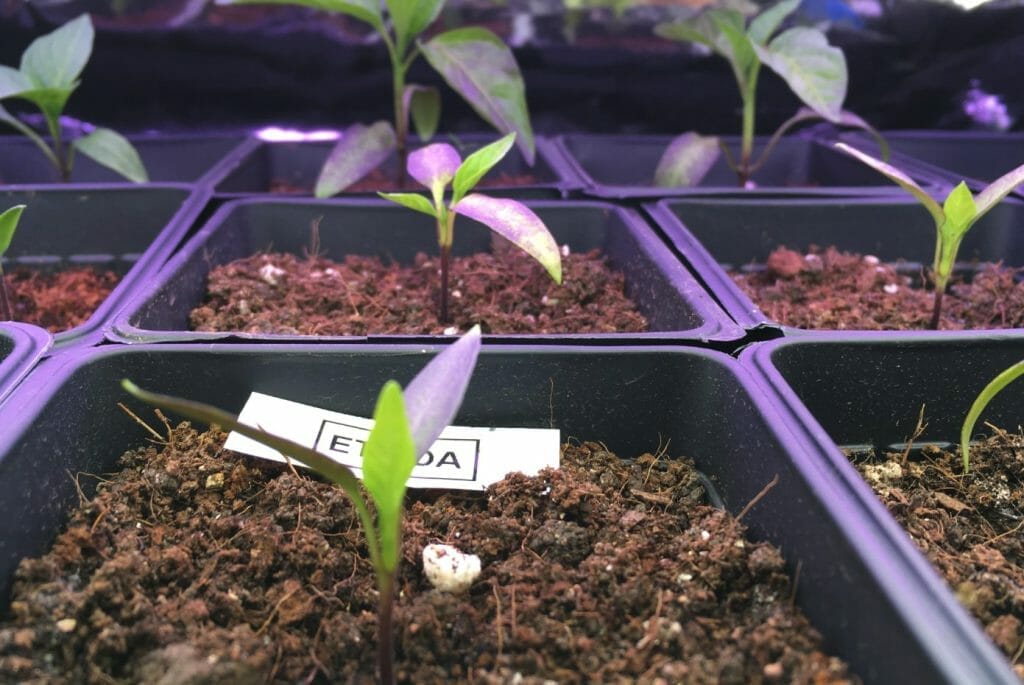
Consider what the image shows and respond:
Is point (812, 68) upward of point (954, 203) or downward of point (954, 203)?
upward

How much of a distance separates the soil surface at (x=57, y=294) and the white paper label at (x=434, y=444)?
1.58ft

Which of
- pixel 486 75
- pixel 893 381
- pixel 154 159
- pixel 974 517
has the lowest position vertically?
pixel 974 517

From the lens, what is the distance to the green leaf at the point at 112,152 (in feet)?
4.57

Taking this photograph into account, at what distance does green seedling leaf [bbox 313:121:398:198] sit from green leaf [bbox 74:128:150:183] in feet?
1.11

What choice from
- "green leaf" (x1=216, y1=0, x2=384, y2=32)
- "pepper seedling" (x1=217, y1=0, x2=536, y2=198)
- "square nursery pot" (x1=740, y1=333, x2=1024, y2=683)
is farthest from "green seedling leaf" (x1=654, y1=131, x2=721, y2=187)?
"square nursery pot" (x1=740, y1=333, x2=1024, y2=683)

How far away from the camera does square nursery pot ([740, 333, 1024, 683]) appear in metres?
0.87

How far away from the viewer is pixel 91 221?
1.34 meters

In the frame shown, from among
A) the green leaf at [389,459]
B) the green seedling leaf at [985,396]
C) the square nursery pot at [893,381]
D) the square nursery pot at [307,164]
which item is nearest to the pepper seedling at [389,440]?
the green leaf at [389,459]

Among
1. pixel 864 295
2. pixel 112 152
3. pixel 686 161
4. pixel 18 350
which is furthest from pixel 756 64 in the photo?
pixel 18 350

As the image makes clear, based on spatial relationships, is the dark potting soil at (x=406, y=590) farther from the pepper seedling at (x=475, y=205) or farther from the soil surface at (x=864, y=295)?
the soil surface at (x=864, y=295)

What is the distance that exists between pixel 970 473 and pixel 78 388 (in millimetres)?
916

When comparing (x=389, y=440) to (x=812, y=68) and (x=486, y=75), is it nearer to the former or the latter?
(x=486, y=75)

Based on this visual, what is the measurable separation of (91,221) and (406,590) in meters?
0.98

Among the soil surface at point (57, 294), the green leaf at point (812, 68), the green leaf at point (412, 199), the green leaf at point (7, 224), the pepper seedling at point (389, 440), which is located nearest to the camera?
the pepper seedling at point (389, 440)
